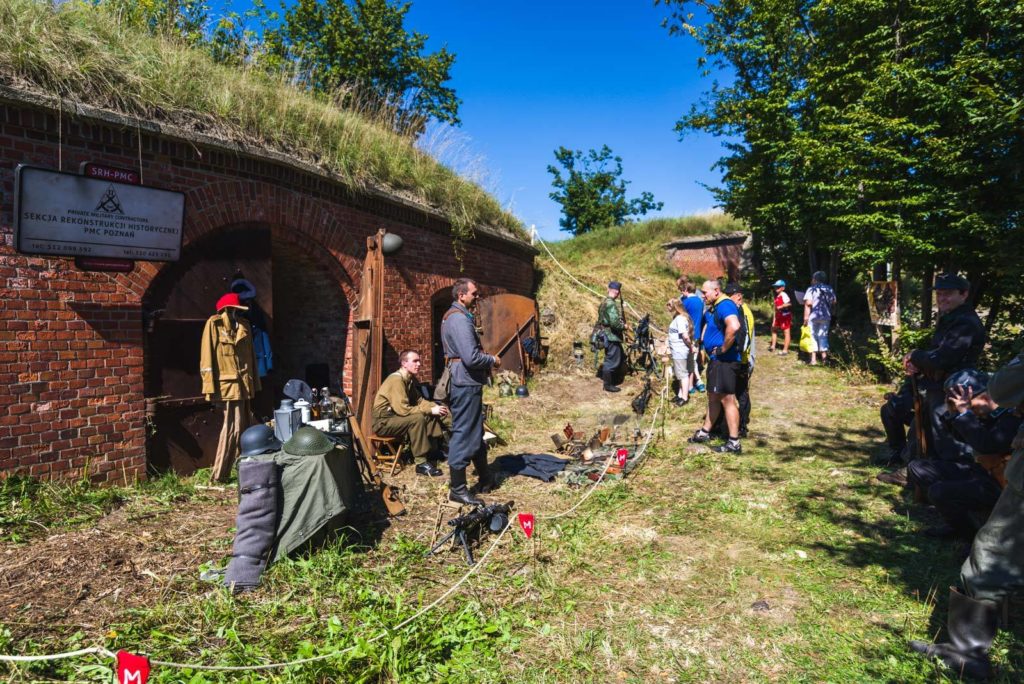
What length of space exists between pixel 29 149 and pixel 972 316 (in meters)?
8.26

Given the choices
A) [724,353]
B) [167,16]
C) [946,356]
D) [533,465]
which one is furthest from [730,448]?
[167,16]

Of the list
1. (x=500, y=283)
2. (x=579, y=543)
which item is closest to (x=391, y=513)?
(x=579, y=543)

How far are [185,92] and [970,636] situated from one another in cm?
819

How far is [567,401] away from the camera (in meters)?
10.8

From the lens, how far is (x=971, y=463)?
437 cm

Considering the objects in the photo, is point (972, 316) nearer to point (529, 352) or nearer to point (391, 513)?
point (391, 513)

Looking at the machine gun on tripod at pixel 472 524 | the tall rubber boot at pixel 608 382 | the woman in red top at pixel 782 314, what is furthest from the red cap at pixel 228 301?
the woman in red top at pixel 782 314

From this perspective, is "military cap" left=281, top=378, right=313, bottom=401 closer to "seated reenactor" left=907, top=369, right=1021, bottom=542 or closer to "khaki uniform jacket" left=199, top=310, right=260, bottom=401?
"khaki uniform jacket" left=199, top=310, right=260, bottom=401

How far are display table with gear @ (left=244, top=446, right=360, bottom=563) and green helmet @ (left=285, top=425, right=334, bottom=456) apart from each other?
0.10 feet

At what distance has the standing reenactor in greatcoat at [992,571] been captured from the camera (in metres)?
2.80

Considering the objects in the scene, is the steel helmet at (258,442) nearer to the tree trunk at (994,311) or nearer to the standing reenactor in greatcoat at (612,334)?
the standing reenactor in greatcoat at (612,334)

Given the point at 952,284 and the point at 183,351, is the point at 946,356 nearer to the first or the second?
the point at 952,284

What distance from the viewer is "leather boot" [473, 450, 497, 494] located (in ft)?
19.1

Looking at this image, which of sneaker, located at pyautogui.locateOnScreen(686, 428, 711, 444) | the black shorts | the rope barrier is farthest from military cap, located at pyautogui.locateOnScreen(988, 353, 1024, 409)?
sneaker, located at pyautogui.locateOnScreen(686, 428, 711, 444)
